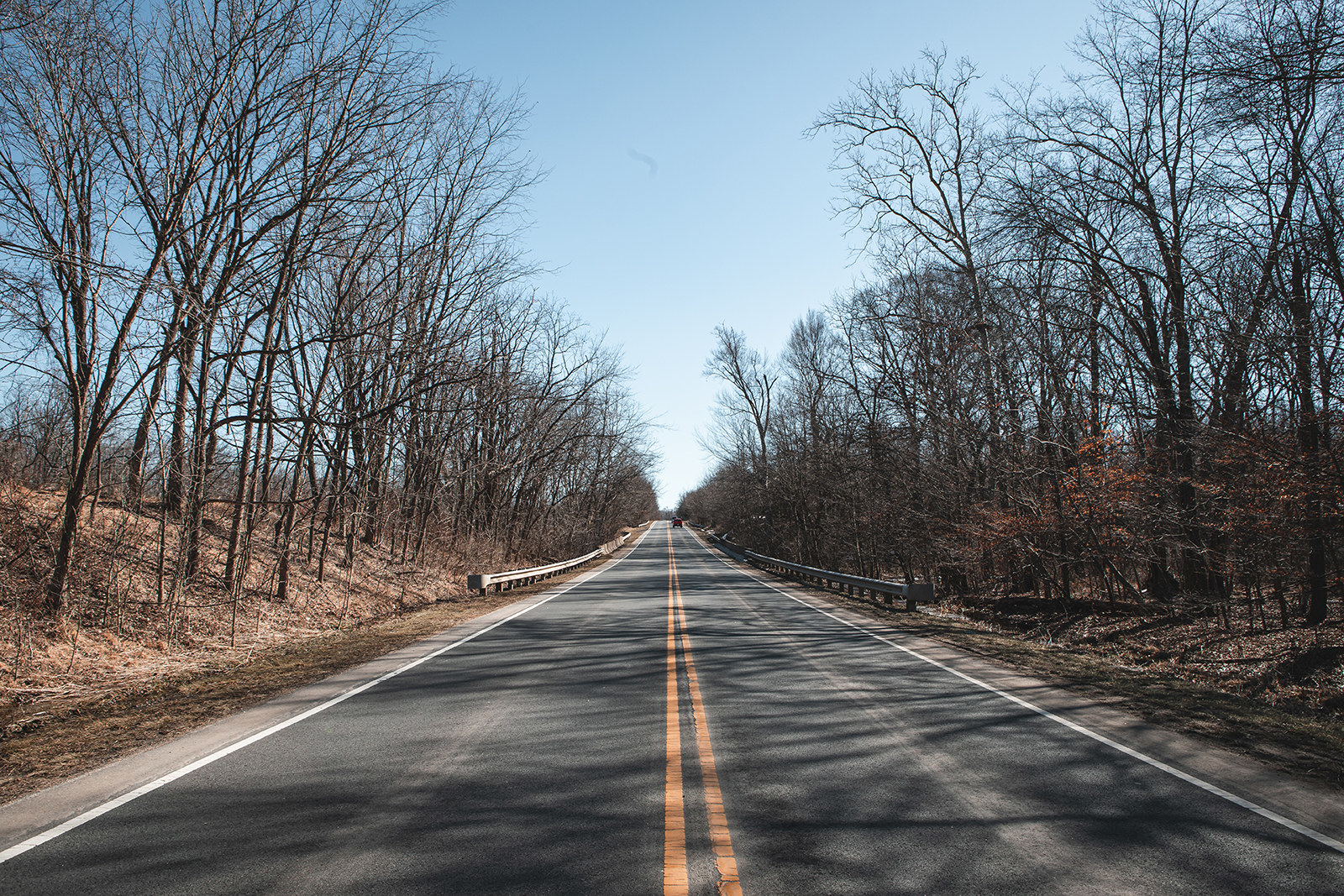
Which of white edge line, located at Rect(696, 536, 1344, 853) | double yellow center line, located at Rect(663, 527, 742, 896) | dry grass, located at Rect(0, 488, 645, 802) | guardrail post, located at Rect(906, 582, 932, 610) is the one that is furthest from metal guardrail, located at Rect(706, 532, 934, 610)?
double yellow center line, located at Rect(663, 527, 742, 896)

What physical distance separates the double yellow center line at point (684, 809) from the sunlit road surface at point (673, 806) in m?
0.02

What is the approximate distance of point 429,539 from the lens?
25.5m

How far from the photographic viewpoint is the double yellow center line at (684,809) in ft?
11.2

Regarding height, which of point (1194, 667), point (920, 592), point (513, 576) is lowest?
point (1194, 667)

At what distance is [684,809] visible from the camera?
4.33m

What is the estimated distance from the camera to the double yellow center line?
342 cm

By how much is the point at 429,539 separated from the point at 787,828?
23.4 m

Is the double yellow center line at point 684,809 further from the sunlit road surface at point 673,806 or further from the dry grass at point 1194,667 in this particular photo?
the dry grass at point 1194,667

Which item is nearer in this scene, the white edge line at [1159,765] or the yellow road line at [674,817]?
the yellow road line at [674,817]

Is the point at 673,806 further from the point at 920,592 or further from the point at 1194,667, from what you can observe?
the point at 920,592

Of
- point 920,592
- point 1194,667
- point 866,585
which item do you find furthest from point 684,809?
point 866,585

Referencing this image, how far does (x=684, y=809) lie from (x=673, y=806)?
0.24ft

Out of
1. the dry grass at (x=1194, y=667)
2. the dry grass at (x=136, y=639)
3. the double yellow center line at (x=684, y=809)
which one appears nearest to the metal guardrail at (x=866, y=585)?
the dry grass at (x=1194, y=667)

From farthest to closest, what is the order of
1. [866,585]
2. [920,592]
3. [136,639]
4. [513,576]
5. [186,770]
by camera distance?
1. [513,576]
2. [866,585]
3. [920,592]
4. [136,639]
5. [186,770]
